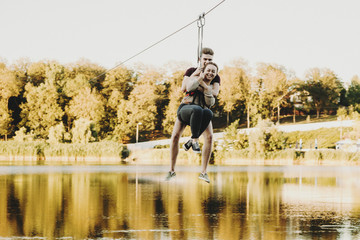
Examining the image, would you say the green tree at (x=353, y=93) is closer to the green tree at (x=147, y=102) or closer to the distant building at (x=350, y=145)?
the distant building at (x=350, y=145)

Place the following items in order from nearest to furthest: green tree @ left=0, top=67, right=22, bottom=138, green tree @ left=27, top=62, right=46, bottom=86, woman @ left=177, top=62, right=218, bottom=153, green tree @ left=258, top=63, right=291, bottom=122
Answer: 1. woman @ left=177, top=62, right=218, bottom=153
2. green tree @ left=0, top=67, right=22, bottom=138
3. green tree @ left=27, top=62, right=46, bottom=86
4. green tree @ left=258, top=63, right=291, bottom=122

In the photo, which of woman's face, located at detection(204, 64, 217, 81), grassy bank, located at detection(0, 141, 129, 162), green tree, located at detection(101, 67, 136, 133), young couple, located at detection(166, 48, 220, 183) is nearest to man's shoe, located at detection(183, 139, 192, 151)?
young couple, located at detection(166, 48, 220, 183)

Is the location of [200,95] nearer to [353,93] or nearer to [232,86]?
[232,86]

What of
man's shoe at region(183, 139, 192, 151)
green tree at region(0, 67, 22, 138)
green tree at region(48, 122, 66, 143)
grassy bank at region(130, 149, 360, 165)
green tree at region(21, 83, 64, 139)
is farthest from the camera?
green tree at region(21, 83, 64, 139)

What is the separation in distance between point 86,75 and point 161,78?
60.8 feet

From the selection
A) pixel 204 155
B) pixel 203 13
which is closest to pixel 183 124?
pixel 204 155

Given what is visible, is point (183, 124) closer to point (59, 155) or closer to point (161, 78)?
point (59, 155)

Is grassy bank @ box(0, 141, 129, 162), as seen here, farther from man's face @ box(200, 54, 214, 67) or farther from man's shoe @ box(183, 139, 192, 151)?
man's face @ box(200, 54, 214, 67)

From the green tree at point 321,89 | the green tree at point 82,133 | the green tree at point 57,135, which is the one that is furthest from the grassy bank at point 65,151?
the green tree at point 321,89

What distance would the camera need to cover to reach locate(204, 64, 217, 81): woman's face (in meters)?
7.31

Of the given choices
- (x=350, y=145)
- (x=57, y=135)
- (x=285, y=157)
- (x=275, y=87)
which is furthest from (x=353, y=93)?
(x=57, y=135)

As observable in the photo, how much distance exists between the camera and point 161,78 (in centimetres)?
12925

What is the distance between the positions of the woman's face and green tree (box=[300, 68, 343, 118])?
14021 cm

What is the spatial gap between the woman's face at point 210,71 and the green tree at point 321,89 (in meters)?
140
